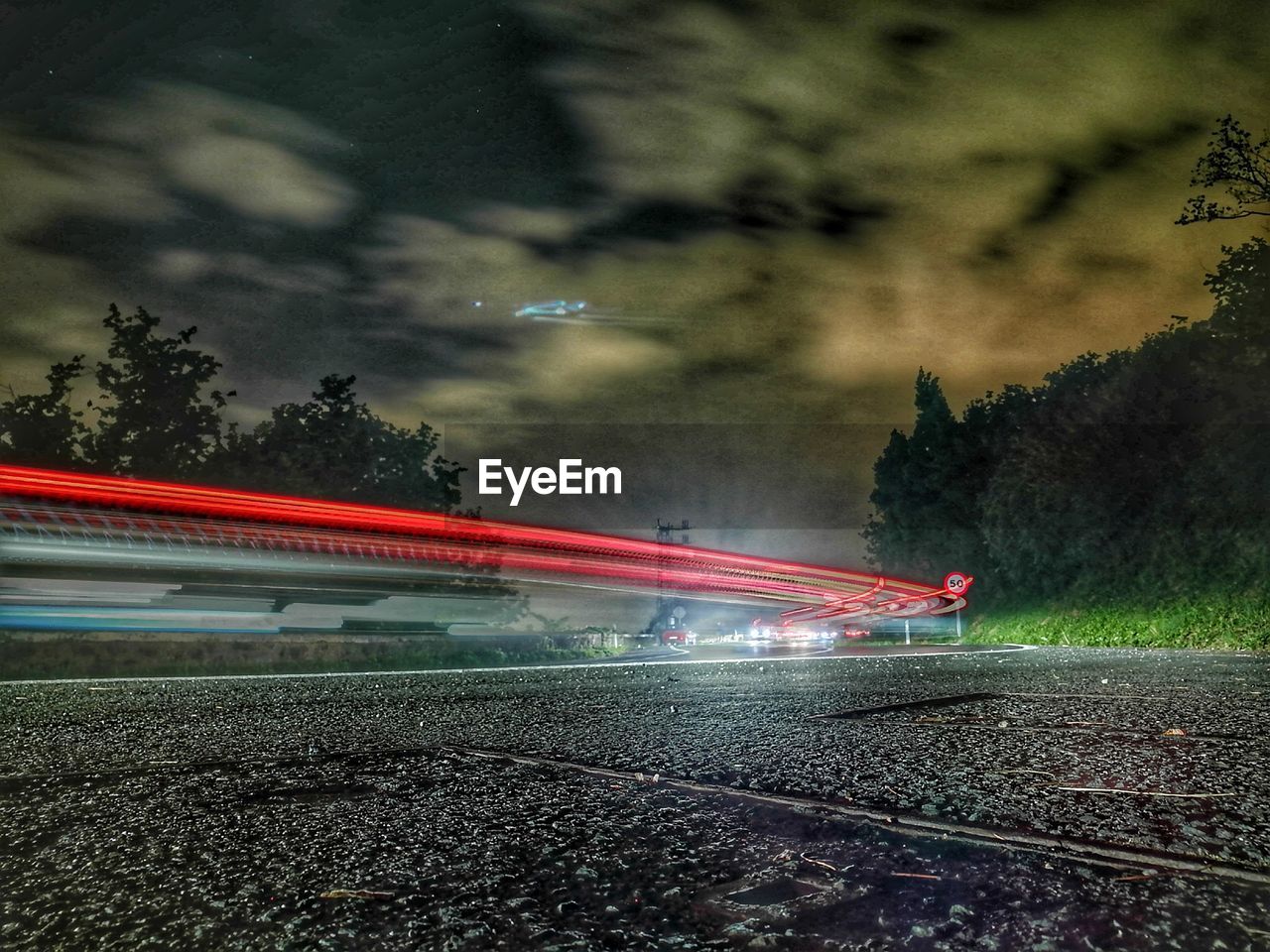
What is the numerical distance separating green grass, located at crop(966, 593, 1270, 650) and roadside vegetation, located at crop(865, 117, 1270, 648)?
0.16ft

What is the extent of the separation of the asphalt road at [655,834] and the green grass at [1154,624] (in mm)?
19653

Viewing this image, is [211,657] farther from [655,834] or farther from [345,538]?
[655,834]

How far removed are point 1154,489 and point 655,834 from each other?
90.7 feet

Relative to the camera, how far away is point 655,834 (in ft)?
6.17

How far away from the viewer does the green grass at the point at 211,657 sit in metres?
13.9

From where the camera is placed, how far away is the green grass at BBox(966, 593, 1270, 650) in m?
20.8

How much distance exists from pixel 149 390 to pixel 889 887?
3399 centimetres

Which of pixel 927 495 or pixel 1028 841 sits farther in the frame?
pixel 927 495

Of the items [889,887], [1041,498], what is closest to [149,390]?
[1041,498]

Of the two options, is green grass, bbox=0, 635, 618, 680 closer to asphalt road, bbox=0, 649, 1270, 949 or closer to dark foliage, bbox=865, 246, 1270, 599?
asphalt road, bbox=0, 649, 1270, 949

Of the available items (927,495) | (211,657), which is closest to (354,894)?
(211,657)

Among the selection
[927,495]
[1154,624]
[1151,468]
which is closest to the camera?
[1154,624]

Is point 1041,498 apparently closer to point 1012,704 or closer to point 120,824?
point 1012,704

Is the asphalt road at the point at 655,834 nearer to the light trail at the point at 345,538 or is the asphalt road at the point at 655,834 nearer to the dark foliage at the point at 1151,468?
the light trail at the point at 345,538
